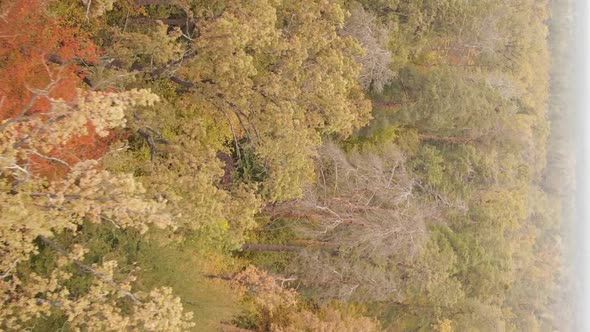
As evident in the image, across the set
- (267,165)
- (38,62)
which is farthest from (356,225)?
(38,62)

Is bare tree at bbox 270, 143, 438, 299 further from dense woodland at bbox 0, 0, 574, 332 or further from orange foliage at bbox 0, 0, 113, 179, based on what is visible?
orange foliage at bbox 0, 0, 113, 179

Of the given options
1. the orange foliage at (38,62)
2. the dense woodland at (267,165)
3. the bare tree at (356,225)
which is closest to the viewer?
the dense woodland at (267,165)

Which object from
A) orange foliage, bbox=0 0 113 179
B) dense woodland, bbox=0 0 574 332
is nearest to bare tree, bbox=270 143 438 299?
dense woodland, bbox=0 0 574 332

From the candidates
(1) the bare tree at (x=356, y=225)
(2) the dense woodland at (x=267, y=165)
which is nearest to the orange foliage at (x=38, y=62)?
(2) the dense woodland at (x=267, y=165)

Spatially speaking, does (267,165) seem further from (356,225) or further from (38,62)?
(38,62)

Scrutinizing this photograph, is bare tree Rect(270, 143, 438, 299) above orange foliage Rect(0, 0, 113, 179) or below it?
below

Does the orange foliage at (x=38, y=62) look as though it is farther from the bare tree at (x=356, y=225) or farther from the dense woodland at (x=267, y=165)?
the bare tree at (x=356, y=225)

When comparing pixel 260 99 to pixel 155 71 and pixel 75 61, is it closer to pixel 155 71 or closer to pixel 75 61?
pixel 155 71
